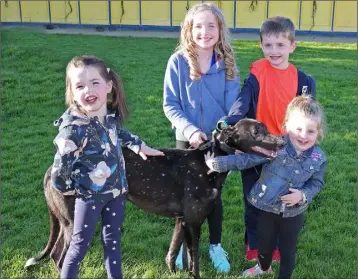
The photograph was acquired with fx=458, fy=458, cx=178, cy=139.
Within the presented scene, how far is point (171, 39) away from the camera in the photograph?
20547 millimetres

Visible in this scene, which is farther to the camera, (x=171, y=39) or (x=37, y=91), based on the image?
(x=171, y=39)

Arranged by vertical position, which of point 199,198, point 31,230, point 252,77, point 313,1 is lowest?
point 31,230

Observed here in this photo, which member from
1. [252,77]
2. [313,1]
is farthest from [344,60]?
[252,77]

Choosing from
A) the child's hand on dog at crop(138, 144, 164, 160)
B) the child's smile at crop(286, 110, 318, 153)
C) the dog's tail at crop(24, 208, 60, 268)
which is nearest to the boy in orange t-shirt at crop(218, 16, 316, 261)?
the child's smile at crop(286, 110, 318, 153)

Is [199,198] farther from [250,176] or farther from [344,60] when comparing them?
[344,60]

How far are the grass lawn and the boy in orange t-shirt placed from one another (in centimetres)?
123

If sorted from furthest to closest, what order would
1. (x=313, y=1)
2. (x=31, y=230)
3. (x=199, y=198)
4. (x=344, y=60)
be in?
(x=313, y=1) → (x=344, y=60) → (x=31, y=230) → (x=199, y=198)

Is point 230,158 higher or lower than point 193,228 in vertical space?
higher

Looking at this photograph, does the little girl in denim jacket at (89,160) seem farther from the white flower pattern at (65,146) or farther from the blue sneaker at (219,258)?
the blue sneaker at (219,258)

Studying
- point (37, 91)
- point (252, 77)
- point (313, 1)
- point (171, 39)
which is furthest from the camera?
point (313, 1)

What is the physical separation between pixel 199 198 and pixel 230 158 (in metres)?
0.46

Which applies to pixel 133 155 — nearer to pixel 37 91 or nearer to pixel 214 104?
pixel 214 104

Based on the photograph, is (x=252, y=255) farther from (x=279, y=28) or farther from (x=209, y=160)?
(x=279, y=28)

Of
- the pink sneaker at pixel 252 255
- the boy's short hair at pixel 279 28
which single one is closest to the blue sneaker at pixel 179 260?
the pink sneaker at pixel 252 255
